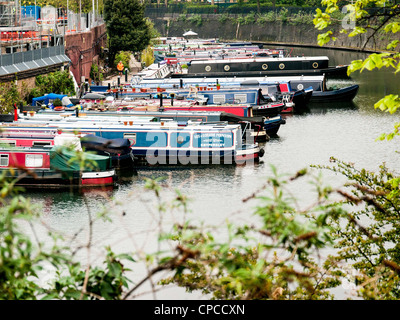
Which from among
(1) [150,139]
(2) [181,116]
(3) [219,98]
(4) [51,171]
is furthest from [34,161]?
(3) [219,98]

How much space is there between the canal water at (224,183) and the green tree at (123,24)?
21.2 meters

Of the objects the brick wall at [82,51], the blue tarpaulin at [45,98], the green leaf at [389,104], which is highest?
the green leaf at [389,104]

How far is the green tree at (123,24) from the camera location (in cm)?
6844

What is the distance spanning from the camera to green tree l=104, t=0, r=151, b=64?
6844 cm

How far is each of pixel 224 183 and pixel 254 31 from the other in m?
91.5

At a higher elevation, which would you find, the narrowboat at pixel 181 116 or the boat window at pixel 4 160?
the narrowboat at pixel 181 116

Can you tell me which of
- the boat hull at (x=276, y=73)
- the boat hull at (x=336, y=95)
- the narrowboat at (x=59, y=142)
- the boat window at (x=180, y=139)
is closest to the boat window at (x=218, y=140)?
the boat window at (x=180, y=139)

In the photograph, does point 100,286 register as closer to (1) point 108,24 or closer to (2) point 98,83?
(2) point 98,83

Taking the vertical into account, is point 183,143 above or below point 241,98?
below

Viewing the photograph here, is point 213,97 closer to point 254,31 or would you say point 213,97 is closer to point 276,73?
point 276,73

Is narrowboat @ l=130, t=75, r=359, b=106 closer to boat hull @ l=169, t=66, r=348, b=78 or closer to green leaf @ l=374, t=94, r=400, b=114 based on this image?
boat hull @ l=169, t=66, r=348, b=78

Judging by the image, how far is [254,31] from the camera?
392ft

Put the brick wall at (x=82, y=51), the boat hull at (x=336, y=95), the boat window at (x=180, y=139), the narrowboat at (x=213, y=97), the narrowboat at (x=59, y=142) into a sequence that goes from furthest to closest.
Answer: the boat hull at (x=336, y=95)
the brick wall at (x=82, y=51)
the narrowboat at (x=213, y=97)
the boat window at (x=180, y=139)
the narrowboat at (x=59, y=142)

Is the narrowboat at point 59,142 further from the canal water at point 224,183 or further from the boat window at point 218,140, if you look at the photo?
the boat window at point 218,140
